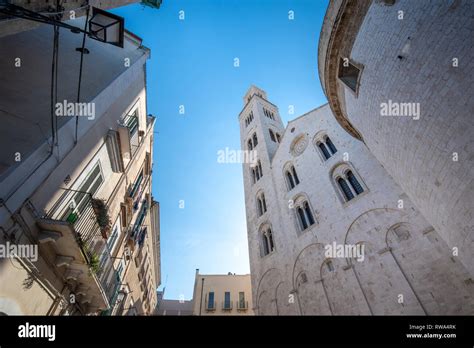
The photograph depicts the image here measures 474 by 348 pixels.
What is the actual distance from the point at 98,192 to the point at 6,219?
400 centimetres

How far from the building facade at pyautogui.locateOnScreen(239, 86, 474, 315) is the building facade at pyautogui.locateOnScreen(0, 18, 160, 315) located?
1167cm

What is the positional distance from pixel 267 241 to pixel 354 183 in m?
9.54

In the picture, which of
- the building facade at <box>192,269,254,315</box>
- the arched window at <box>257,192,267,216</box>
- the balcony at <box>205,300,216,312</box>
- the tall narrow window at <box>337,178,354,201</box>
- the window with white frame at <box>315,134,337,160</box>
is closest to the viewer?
the tall narrow window at <box>337,178,354,201</box>

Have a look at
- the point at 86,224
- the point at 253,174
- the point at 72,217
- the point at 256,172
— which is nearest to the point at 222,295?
the point at 253,174

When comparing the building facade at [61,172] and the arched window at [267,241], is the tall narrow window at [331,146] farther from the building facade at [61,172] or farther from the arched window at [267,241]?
the building facade at [61,172]

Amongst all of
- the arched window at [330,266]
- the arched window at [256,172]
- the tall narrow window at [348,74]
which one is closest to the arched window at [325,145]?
the arched window at [330,266]

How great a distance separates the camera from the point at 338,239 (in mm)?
13867

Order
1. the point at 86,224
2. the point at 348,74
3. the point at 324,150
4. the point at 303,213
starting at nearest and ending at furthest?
the point at 86,224
the point at 348,74
the point at 303,213
the point at 324,150

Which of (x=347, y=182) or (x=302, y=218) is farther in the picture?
(x=302, y=218)

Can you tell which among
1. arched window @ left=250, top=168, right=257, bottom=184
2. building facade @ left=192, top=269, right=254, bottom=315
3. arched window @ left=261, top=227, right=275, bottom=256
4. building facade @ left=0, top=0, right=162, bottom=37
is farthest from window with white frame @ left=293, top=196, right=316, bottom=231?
building facade @ left=0, top=0, right=162, bottom=37

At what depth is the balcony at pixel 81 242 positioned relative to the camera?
510 cm

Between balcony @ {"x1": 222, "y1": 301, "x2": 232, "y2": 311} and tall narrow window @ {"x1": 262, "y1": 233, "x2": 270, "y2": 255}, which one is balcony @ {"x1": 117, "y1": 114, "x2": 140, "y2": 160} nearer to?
tall narrow window @ {"x1": 262, "y1": 233, "x2": 270, "y2": 255}

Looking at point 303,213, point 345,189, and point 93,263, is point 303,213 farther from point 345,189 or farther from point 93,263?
point 93,263

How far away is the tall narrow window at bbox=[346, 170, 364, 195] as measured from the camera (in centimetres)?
1443
